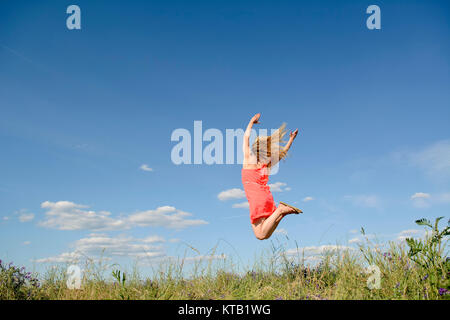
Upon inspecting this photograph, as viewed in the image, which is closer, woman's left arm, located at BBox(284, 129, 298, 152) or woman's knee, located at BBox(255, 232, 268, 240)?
woman's knee, located at BBox(255, 232, 268, 240)

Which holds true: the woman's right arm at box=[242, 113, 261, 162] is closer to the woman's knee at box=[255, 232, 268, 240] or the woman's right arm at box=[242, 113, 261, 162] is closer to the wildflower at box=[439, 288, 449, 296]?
the woman's knee at box=[255, 232, 268, 240]

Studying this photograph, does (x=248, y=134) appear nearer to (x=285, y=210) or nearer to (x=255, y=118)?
(x=255, y=118)

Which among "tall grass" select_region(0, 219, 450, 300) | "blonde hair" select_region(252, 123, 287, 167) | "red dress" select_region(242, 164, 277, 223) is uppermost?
"blonde hair" select_region(252, 123, 287, 167)

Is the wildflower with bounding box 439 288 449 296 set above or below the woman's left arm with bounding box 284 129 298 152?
below

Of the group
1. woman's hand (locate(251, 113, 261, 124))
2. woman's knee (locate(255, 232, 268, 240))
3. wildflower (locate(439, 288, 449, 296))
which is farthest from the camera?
woman's hand (locate(251, 113, 261, 124))

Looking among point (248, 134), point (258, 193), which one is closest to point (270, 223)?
point (258, 193)

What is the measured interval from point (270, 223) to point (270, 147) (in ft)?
6.60

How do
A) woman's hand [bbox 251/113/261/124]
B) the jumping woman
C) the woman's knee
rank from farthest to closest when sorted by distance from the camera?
woman's hand [bbox 251/113/261/124] < the woman's knee < the jumping woman

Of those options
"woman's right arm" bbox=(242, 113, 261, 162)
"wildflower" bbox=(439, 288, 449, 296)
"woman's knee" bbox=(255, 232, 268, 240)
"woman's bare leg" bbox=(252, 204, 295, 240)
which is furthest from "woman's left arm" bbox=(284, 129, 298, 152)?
"wildflower" bbox=(439, 288, 449, 296)

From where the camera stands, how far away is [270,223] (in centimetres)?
656

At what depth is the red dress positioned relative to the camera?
6.74m

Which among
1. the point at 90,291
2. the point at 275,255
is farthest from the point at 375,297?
the point at 90,291
